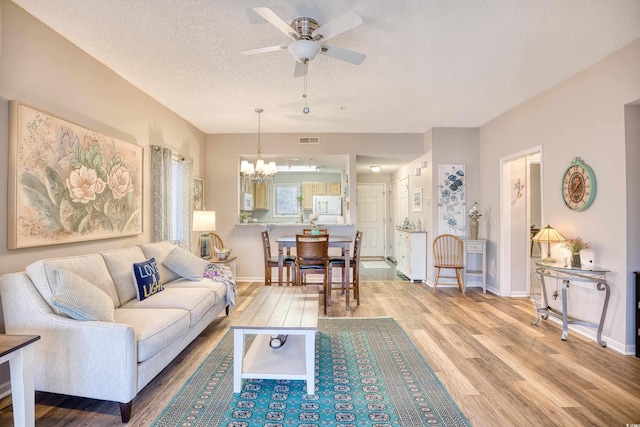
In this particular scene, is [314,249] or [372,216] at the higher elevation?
[372,216]

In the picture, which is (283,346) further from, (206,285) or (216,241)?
(216,241)

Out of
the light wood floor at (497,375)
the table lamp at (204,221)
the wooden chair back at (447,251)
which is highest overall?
the table lamp at (204,221)

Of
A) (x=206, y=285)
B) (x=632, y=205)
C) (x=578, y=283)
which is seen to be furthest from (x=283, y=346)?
(x=632, y=205)

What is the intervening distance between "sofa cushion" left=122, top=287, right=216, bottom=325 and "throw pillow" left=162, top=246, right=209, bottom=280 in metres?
0.33

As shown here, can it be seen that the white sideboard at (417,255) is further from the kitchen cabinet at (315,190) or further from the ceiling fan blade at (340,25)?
the ceiling fan blade at (340,25)

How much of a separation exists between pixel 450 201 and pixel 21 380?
5369 millimetres

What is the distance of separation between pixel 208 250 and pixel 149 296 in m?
2.62

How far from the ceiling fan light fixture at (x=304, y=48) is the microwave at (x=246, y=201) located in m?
4.18

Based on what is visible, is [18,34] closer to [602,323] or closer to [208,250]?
[208,250]

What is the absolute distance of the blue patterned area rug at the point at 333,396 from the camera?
6.27 ft

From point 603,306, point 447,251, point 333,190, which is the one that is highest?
point 333,190

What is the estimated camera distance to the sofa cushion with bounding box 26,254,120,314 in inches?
80.7

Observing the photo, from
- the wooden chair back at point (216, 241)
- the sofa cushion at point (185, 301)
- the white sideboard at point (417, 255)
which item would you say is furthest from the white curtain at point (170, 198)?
the white sideboard at point (417, 255)

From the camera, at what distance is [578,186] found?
3.26m
